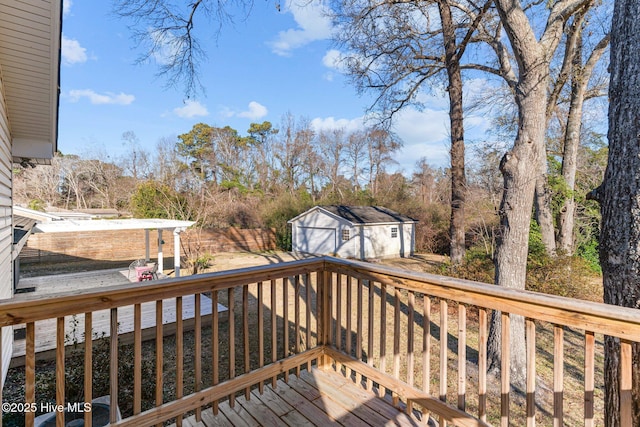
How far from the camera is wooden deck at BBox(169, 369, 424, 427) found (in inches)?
81.5

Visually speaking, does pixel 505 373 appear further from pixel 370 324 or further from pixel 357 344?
pixel 357 344

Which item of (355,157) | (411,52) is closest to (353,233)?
(411,52)

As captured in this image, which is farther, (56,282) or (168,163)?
(168,163)

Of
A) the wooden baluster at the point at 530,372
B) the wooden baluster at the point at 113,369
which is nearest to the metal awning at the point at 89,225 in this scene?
the wooden baluster at the point at 113,369

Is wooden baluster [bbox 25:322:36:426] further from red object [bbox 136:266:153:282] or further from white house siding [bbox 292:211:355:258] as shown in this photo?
white house siding [bbox 292:211:355:258]

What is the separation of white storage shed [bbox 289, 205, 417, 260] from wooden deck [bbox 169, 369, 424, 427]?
11.1m

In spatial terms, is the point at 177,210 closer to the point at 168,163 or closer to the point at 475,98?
the point at 168,163

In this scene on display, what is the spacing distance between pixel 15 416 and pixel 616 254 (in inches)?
168

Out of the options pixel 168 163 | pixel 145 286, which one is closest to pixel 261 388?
pixel 145 286

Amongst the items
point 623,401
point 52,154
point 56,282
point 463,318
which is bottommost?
point 56,282

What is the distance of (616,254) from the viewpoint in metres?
1.68

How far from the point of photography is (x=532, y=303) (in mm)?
1478

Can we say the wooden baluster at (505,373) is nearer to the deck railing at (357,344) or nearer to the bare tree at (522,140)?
the deck railing at (357,344)

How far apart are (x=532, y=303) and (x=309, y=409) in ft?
5.45
